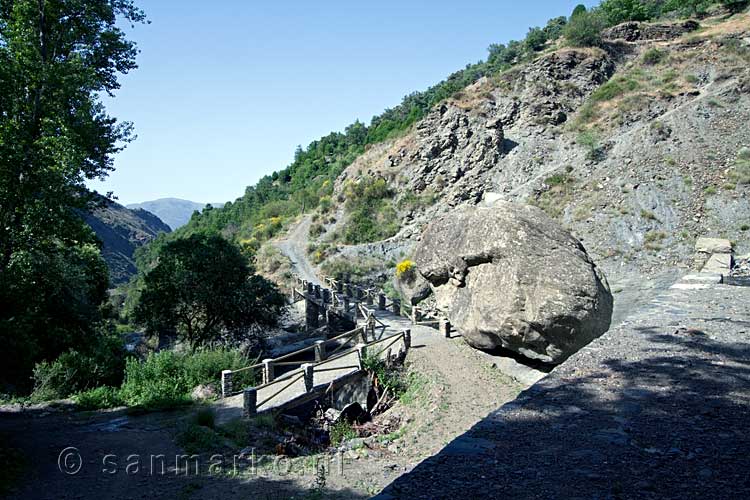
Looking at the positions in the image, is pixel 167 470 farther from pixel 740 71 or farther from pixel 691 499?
pixel 740 71

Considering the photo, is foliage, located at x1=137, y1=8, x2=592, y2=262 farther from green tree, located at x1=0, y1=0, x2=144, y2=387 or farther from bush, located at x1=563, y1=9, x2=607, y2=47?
green tree, located at x1=0, y1=0, x2=144, y2=387

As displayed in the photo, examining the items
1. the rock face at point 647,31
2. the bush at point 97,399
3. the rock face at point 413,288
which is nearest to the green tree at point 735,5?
the rock face at point 647,31

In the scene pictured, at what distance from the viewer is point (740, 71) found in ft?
96.9

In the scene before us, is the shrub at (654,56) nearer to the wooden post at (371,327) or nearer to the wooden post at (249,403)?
the wooden post at (371,327)

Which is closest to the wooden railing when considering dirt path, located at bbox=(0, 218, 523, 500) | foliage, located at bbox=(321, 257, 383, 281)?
dirt path, located at bbox=(0, 218, 523, 500)

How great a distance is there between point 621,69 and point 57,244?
135ft

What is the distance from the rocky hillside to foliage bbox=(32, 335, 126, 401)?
18337 mm

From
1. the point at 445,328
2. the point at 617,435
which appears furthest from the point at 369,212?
the point at 617,435

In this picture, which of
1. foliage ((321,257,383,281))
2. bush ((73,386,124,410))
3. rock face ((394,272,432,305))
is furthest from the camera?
foliage ((321,257,383,281))

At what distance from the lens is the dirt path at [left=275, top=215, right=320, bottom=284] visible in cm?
3259

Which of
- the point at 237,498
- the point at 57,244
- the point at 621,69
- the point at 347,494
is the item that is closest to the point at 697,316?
the point at 347,494

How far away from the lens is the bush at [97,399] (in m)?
10.3

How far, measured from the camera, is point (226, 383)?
10.9m

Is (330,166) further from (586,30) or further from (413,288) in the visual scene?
(413,288)
